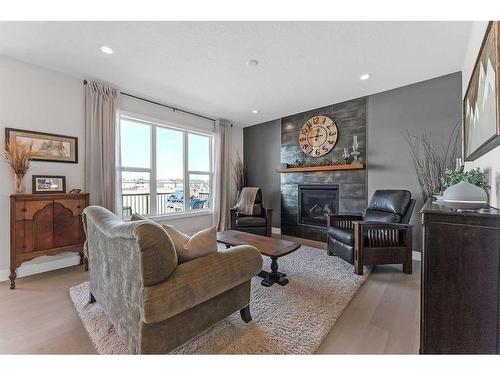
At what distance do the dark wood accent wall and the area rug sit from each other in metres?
1.47

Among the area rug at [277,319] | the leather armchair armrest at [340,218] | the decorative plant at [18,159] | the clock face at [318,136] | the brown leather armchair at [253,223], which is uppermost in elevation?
the clock face at [318,136]

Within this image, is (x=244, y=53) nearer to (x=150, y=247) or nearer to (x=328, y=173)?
(x=150, y=247)

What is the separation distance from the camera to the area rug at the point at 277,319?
141 cm

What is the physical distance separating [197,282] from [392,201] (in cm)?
272

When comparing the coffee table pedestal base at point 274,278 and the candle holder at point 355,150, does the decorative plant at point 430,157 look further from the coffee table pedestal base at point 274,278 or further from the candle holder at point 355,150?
the coffee table pedestal base at point 274,278

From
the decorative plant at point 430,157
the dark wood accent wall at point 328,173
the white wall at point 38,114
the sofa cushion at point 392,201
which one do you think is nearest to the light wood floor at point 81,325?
the white wall at point 38,114

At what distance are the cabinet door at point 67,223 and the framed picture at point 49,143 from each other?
64cm

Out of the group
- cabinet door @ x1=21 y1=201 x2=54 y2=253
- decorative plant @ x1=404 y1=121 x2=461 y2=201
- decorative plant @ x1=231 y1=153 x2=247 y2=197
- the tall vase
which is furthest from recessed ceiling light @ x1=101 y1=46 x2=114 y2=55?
decorative plant @ x1=404 y1=121 x2=461 y2=201

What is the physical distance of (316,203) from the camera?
4.21 m

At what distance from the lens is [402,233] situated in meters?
2.64

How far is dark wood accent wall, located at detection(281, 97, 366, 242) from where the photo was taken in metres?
3.61

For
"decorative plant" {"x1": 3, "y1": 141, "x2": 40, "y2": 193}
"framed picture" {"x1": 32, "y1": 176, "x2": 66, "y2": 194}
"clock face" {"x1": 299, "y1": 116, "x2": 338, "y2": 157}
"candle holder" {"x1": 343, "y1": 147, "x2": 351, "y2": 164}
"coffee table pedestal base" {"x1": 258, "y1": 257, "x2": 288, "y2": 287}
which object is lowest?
"coffee table pedestal base" {"x1": 258, "y1": 257, "x2": 288, "y2": 287}

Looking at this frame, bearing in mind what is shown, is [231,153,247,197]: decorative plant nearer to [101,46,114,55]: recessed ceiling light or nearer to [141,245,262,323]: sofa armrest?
[101,46,114,55]: recessed ceiling light
